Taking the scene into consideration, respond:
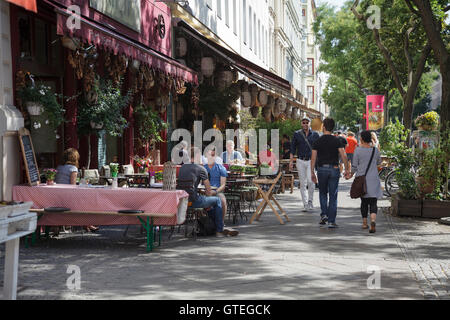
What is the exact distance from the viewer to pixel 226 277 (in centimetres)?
721

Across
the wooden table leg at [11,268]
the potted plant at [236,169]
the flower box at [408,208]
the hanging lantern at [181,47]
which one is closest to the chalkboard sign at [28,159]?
the wooden table leg at [11,268]

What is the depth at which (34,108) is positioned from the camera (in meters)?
10.5

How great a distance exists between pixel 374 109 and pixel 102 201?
26.5m

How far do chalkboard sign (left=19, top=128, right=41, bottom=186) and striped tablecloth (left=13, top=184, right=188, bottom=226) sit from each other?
0.72ft

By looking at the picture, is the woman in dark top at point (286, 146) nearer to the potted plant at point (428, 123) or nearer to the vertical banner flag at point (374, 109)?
the potted plant at point (428, 123)

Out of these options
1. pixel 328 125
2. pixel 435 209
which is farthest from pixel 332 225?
pixel 435 209

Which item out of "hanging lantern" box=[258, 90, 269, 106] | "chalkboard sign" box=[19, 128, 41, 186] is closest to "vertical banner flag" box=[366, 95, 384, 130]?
"hanging lantern" box=[258, 90, 269, 106]

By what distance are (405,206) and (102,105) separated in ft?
21.3

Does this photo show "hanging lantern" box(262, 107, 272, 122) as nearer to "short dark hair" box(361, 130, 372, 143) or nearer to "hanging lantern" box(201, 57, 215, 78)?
"hanging lantern" box(201, 57, 215, 78)

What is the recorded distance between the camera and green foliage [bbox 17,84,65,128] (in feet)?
34.4

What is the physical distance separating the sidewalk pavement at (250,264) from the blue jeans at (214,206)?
1.49 feet

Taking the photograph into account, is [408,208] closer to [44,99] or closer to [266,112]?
[44,99]

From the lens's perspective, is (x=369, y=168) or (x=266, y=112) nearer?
(x=369, y=168)
